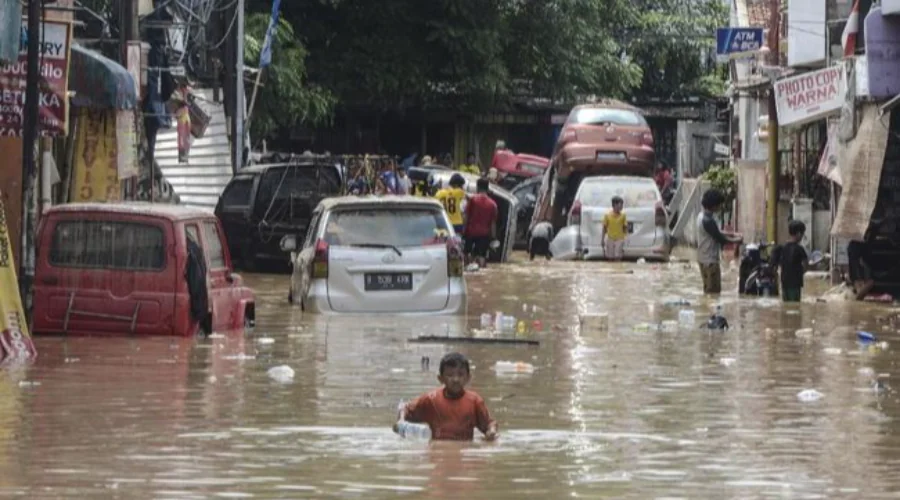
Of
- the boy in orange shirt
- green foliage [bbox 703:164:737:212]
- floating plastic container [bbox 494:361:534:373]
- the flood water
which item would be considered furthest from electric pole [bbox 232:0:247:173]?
floating plastic container [bbox 494:361:534:373]

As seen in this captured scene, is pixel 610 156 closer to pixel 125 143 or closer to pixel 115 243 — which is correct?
pixel 125 143

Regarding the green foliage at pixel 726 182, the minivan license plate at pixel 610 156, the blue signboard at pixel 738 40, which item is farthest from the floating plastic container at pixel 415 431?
the minivan license plate at pixel 610 156

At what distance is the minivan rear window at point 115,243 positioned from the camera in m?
19.2

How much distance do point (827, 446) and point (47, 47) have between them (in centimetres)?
926

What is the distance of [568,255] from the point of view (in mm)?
39062

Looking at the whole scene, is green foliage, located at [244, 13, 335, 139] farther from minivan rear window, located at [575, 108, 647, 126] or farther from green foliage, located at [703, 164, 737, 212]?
green foliage, located at [703, 164, 737, 212]

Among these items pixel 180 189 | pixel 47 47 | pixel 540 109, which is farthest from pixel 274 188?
pixel 540 109

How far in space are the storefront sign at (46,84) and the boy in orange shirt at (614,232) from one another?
61.6 ft

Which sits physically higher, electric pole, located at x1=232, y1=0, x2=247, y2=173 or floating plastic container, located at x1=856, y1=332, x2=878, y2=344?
electric pole, located at x1=232, y1=0, x2=247, y2=173

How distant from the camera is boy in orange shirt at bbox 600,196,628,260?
37844 millimetres

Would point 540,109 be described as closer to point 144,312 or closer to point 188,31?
point 188,31

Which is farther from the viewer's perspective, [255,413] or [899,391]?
[899,391]

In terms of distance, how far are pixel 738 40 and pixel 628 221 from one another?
15.3 feet

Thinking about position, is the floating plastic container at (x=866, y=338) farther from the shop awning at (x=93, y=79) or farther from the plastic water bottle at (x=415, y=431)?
the plastic water bottle at (x=415, y=431)
